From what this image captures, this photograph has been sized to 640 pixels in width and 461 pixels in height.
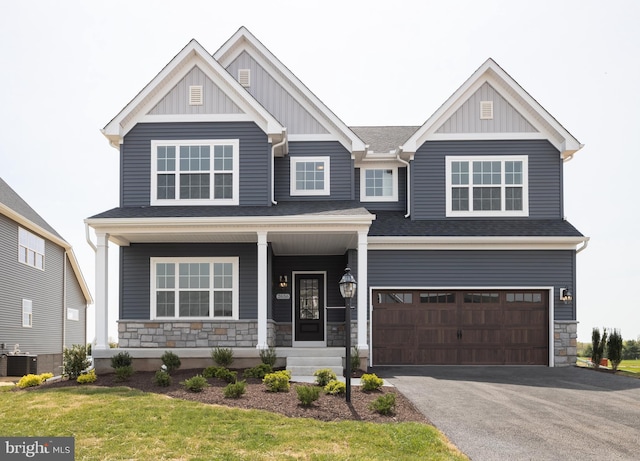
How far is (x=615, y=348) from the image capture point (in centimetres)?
1645

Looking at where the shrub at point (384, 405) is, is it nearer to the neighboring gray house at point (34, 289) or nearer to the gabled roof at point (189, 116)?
the gabled roof at point (189, 116)

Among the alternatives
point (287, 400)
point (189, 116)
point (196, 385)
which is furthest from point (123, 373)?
point (189, 116)

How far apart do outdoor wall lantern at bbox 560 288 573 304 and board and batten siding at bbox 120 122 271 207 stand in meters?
8.34

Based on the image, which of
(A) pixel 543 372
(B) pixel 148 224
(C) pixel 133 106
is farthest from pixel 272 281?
(A) pixel 543 372

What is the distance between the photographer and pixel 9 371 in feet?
65.7

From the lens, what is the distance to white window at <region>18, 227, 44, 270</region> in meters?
22.8

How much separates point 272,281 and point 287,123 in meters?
4.56

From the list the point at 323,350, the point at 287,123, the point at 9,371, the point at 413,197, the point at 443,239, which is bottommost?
the point at 9,371

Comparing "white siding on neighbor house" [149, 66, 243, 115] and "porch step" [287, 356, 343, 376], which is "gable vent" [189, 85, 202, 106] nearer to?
"white siding on neighbor house" [149, 66, 243, 115]

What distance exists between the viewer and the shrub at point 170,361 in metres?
13.8

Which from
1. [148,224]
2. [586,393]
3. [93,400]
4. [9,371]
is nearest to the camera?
[93,400]

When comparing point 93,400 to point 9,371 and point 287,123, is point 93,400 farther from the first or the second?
point 9,371

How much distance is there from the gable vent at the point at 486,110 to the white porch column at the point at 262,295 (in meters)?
7.71

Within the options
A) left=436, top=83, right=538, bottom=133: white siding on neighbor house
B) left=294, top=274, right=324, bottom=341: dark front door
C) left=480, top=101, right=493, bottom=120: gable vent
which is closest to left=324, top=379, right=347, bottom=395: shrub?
left=294, top=274, right=324, bottom=341: dark front door
